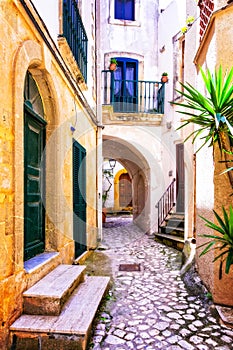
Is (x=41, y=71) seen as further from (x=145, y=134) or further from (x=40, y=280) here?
(x=145, y=134)

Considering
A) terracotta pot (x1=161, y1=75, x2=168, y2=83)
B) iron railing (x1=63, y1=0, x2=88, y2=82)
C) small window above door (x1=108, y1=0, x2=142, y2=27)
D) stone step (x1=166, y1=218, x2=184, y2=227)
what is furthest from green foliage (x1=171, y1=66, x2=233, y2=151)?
small window above door (x1=108, y1=0, x2=142, y2=27)

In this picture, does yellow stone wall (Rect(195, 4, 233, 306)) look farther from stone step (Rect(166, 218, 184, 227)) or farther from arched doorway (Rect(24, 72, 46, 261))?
stone step (Rect(166, 218, 184, 227))

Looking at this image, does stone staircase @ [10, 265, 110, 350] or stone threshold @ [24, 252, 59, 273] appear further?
stone threshold @ [24, 252, 59, 273]

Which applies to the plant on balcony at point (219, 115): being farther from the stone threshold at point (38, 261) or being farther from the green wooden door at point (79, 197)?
the green wooden door at point (79, 197)

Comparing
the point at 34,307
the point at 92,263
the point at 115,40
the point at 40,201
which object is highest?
the point at 115,40

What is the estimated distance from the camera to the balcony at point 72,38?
4496 millimetres

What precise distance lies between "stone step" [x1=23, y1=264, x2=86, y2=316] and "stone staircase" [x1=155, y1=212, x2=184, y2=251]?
4.56 meters

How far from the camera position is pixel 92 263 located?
610 cm

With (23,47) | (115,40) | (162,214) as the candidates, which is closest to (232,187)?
(23,47)

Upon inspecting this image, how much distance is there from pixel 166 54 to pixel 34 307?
371 inches

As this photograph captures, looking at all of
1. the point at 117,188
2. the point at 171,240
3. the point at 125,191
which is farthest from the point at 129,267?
the point at 125,191

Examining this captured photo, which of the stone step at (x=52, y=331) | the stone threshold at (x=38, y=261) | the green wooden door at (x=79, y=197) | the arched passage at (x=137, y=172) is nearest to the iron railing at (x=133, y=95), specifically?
the arched passage at (x=137, y=172)

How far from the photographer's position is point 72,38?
5.18 meters

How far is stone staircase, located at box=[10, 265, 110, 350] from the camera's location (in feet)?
8.50
